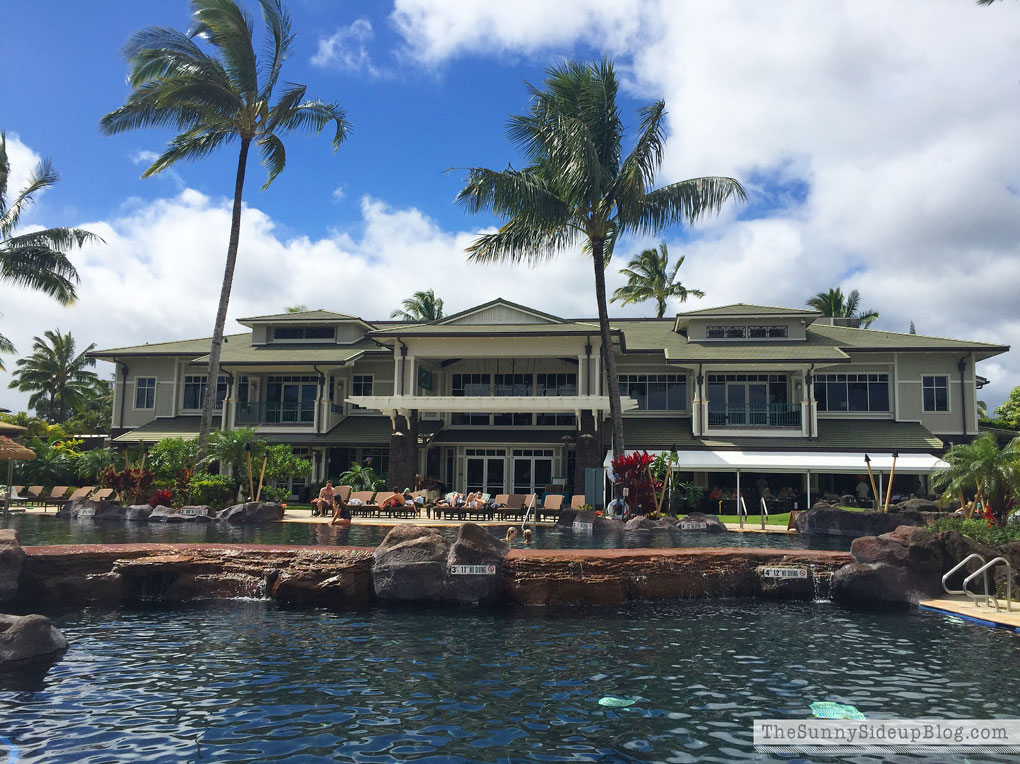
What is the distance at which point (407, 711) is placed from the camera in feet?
22.1

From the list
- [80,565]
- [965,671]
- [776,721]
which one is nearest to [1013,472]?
[965,671]

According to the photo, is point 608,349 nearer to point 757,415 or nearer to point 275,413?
point 757,415

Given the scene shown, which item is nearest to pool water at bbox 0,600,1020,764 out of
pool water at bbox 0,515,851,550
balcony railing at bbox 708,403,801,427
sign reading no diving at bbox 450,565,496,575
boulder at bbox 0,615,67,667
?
boulder at bbox 0,615,67,667

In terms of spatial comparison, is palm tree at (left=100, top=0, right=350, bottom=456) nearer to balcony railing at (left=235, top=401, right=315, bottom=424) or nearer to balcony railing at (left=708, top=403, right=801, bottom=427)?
balcony railing at (left=235, top=401, right=315, bottom=424)

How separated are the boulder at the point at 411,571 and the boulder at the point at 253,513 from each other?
11.1 meters

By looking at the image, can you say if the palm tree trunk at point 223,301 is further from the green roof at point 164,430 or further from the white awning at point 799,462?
the white awning at point 799,462

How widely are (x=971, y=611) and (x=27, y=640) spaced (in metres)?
12.3

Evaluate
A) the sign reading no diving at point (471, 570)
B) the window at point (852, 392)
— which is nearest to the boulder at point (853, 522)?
the window at point (852, 392)

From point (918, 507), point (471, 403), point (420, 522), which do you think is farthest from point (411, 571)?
point (918, 507)

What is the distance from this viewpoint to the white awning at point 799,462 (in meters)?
24.7

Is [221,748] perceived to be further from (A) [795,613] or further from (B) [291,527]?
(B) [291,527]

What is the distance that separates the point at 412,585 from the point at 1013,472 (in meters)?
14.2

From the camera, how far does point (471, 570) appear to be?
11836mm

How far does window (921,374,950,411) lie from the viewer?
29.7m
